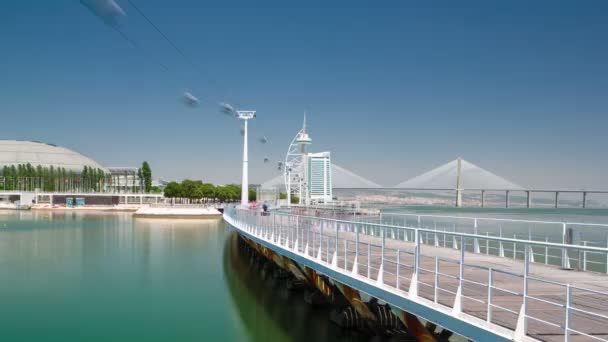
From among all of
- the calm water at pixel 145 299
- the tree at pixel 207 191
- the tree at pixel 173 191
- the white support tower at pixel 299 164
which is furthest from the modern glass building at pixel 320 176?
the tree at pixel 173 191

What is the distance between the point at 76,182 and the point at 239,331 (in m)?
130

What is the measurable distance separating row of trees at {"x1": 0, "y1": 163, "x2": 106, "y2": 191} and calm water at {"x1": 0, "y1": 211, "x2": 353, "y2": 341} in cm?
9432

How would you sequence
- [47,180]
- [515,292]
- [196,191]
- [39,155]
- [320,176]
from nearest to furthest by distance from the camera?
[515,292], [320,176], [196,191], [47,180], [39,155]

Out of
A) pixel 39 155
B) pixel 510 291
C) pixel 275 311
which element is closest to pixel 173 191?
pixel 39 155

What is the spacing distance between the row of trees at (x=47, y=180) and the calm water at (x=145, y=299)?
9432 cm

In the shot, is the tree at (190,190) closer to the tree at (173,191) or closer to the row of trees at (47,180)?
the tree at (173,191)

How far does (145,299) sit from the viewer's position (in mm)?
20312

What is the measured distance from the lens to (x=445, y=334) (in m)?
10.8

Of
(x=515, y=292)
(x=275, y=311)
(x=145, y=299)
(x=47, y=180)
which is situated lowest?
(x=145, y=299)

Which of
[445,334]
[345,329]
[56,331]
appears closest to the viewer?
[445,334]

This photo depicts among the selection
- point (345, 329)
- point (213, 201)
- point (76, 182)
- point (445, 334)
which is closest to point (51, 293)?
point (345, 329)

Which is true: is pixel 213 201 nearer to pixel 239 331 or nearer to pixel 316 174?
pixel 316 174

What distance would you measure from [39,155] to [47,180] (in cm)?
5889

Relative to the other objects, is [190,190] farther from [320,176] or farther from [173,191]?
[320,176]
